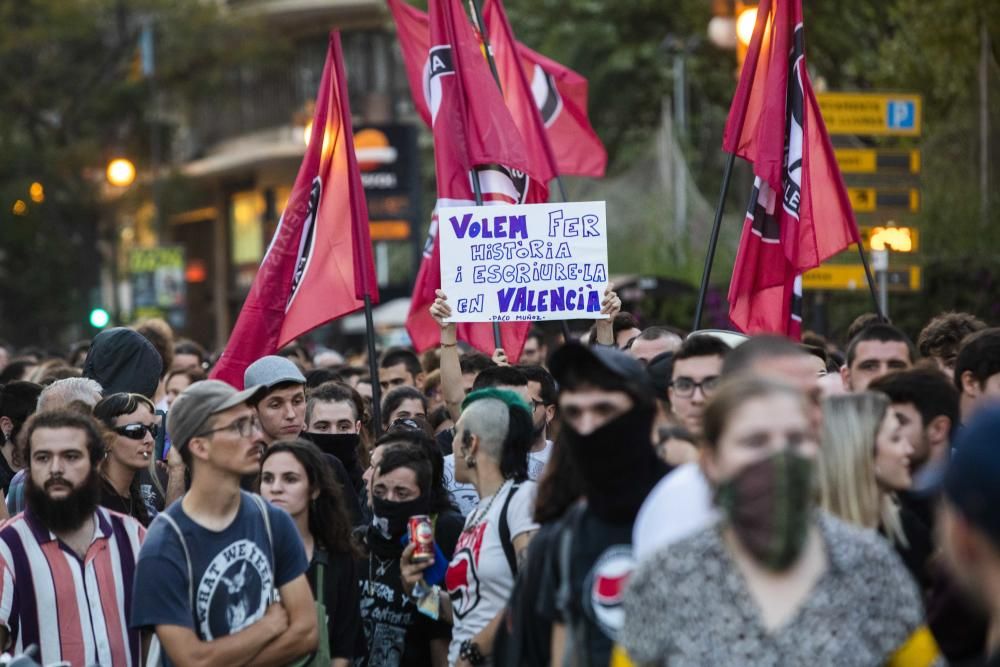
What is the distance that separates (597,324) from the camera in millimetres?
9164

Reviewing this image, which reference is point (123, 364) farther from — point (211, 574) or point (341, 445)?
point (211, 574)

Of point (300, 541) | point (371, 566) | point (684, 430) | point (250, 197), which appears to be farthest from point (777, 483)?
point (250, 197)

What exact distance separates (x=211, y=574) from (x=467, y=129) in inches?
215

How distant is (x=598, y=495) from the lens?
4891 millimetres

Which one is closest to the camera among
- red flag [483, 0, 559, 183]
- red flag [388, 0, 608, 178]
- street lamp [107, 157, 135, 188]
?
red flag [483, 0, 559, 183]

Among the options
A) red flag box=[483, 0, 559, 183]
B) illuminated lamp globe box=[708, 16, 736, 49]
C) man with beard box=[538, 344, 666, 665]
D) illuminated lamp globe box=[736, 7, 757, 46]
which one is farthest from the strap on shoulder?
illuminated lamp globe box=[708, 16, 736, 49]

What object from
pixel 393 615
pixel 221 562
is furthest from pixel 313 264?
pixel 221 562

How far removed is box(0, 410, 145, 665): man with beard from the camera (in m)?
6.28

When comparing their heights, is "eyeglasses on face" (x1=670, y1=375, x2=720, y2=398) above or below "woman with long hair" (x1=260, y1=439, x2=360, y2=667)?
above

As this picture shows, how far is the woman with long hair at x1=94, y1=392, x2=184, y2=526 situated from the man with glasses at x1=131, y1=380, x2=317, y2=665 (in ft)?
5.49

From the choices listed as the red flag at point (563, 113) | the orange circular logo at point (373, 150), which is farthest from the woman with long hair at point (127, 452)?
the orange circular logo at point (373, 150)

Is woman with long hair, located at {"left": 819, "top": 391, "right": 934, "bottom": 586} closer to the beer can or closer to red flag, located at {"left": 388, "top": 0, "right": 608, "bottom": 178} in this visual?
the beer can

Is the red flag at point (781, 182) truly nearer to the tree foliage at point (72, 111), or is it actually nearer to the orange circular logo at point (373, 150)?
the orange circular logo at point (373, 150)

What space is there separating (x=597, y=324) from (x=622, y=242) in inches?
749
